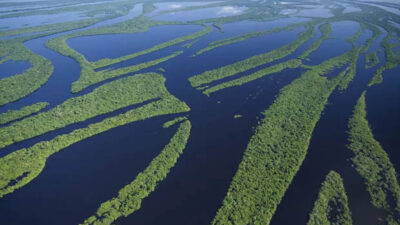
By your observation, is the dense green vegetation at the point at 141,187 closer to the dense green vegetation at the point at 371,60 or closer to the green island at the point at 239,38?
the green island at the point at 239,38

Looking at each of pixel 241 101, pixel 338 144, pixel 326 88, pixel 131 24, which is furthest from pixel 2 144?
pixel 131 24

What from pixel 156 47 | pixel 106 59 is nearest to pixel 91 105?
pixel 106 59

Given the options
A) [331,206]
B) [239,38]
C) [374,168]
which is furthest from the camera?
[239,38]

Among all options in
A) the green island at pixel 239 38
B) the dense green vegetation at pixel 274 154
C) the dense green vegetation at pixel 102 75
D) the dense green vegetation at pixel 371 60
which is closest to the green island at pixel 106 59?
the dense green vegetation at pixel 102 75

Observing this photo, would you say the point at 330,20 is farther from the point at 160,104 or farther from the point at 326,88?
the point at 160,104

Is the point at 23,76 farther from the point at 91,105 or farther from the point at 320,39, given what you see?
the point at 320,39
